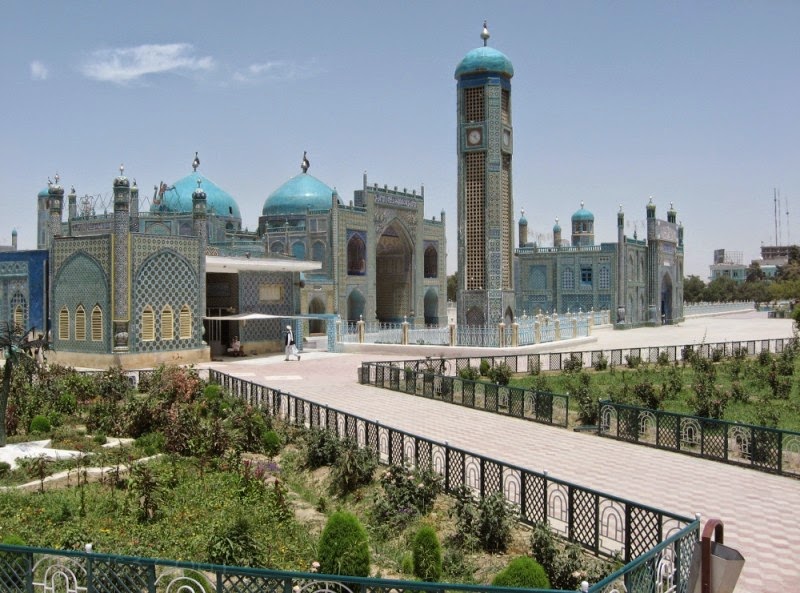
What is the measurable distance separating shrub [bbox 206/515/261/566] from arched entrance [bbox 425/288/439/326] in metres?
34.1

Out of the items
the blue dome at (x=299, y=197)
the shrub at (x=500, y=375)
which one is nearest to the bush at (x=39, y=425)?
the shrub at (x=500, y=375)

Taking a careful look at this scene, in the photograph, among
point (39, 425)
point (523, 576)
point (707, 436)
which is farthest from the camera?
point (39, 425)

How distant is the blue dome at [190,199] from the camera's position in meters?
37.9

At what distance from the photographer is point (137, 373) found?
1922cm

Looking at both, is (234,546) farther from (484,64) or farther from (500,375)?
(484,64)

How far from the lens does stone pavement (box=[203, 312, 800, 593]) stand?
23.3 feet

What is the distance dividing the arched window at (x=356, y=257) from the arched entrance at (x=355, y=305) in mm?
1004

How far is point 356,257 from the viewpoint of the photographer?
36781 millimetres

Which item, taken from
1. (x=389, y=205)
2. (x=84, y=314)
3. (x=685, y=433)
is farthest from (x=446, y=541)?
(x=389, y=205)

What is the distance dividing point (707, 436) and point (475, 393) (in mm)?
5513

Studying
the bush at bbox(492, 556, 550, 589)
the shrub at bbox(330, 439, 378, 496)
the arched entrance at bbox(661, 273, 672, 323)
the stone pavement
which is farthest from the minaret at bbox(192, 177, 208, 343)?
the arched entrance at bbox(661, 273, 672, 323)

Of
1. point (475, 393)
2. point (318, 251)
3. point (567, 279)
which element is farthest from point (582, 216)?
point (475, 393)

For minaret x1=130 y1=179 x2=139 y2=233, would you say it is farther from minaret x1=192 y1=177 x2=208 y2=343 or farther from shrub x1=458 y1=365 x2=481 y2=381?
shrub x1=458 y1=365 x2=481 y2=381

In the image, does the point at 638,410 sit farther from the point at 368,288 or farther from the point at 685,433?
the point at 368,288
